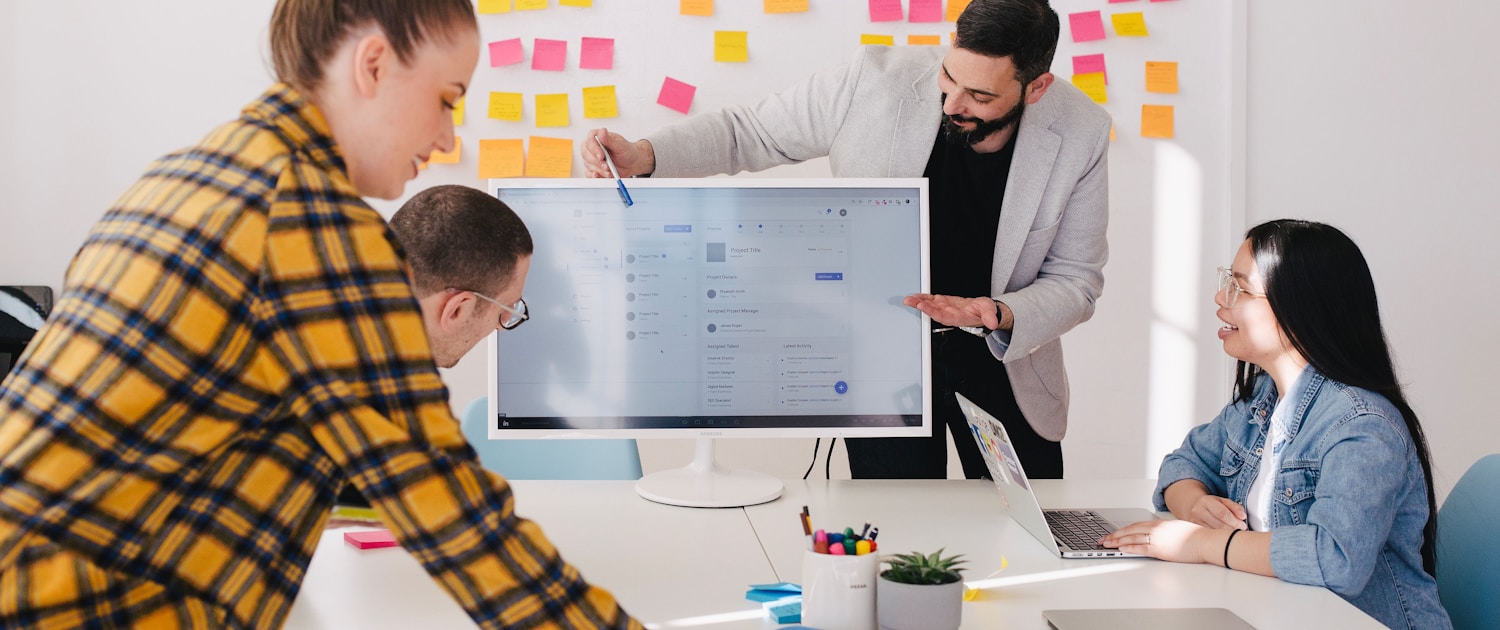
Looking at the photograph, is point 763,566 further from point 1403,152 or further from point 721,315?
point 1403,152

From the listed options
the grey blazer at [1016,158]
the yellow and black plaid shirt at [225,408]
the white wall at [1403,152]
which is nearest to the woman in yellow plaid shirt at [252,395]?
the yellow and black plaid shirt at [225,408]

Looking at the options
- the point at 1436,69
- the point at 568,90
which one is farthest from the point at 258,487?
the point at 1436,69

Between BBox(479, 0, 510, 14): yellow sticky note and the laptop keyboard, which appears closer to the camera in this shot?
the laptop keyboard

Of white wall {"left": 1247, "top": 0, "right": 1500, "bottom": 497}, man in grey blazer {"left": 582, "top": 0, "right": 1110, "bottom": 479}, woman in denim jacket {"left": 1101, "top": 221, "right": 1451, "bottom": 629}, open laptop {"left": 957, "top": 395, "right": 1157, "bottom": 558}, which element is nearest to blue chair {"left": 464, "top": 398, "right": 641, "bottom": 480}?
man in grey blazer {"left": 582, "top": 0, "right": 1110, "bottom": 479}

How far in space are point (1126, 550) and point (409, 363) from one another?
3.31ft

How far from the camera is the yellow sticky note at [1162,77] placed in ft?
9.89

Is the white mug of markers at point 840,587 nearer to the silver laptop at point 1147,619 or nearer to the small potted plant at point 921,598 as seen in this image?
the small potted plant at point 921,598

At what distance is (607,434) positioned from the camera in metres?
1.71

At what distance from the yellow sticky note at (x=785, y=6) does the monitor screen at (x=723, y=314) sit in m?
1.37

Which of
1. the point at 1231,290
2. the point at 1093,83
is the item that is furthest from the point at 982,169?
the point at 1093,83

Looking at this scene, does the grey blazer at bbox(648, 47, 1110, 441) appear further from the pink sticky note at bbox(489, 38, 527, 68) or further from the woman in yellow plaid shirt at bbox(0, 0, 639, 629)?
the woman in yellow plaid shirt at bbox(0, 0, 639, 629)

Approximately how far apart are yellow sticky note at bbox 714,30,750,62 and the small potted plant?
79.5 inches

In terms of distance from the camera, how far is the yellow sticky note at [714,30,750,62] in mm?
2965

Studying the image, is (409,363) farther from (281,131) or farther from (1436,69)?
(1436,69)
